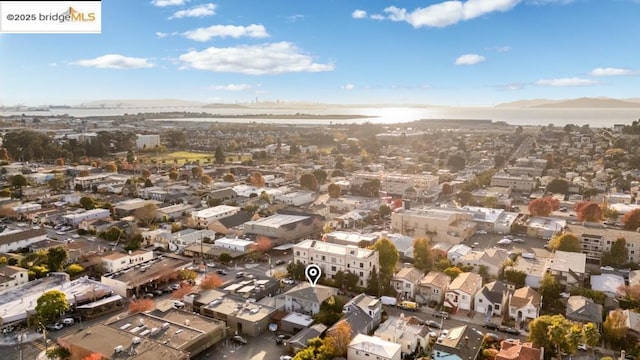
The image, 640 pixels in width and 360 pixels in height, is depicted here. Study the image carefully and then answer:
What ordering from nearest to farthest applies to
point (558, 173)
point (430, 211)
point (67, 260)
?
1. point (67, 260)
2. point (430, 211)
3. point (558, 173)

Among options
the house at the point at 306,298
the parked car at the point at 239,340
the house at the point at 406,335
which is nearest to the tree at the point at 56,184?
the house at the point at 306,298

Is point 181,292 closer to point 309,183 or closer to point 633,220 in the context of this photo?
point 309,183

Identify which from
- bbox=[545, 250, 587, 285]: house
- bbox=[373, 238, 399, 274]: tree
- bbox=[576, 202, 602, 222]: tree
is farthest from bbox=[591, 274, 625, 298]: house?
bbox=[576, 202, 602, 222]: tree

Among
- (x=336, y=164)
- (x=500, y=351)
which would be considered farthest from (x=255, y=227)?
(x=336, y=164)

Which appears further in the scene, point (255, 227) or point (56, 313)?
point (255, 227)

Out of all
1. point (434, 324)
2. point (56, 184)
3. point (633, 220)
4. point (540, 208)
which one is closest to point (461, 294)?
point (434, 324)

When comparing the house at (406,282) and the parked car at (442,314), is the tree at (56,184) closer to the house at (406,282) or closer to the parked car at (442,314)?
the house at (406,282)

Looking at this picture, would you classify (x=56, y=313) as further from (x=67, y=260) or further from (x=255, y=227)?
(x=255, y=227)
